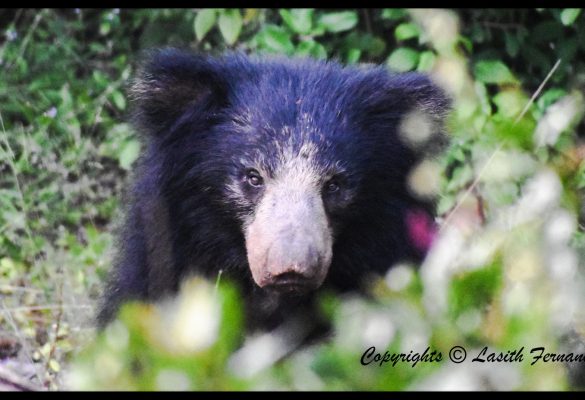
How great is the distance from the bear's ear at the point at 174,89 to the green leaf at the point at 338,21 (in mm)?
1940

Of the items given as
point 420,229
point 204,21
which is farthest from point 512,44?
point 420,229

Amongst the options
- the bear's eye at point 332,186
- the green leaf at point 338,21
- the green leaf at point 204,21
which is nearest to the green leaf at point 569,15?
the green leaf at point 338,21

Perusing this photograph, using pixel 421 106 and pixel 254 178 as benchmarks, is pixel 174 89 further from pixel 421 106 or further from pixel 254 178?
pixel 421 106

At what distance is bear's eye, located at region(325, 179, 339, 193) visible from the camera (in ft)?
11.8

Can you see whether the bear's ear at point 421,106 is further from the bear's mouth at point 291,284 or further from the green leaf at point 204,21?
the green leaf at point 204,21

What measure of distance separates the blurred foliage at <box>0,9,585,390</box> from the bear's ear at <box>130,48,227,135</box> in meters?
0.85

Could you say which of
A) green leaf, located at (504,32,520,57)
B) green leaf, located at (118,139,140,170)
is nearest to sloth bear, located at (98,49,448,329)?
green leaf, located at (118,139,140,170)

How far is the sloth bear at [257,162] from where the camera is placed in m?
3.64

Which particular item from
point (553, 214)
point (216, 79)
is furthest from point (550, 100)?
point (553, 214)

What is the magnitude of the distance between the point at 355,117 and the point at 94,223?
2.77 m

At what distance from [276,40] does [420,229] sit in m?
2.01

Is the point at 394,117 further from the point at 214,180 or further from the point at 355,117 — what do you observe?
the point at 214,180

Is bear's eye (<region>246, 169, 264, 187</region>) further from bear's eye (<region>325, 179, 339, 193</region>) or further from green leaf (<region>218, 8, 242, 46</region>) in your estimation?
green leaf (<region>218, 8, 242, 46</region>)


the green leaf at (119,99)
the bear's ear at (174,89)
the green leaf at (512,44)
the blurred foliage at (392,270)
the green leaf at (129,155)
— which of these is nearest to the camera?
the blurred foliage at (392,270)
